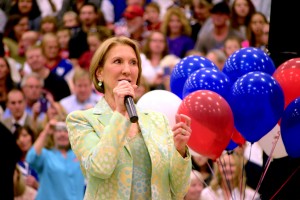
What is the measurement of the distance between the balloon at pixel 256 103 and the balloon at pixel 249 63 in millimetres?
242

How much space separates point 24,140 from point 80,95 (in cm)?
84

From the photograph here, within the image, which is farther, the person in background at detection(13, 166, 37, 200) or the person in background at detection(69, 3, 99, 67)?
the person in background at detection(69, 3, 99, 67)

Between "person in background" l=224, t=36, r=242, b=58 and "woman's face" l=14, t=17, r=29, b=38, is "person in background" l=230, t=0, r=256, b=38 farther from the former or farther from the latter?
"woman's face" l=14, t=17, r=29, b=38

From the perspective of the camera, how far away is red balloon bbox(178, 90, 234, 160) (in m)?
4.89

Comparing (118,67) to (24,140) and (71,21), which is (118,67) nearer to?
(24,140)

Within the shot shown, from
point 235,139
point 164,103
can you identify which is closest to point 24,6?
point 164,103

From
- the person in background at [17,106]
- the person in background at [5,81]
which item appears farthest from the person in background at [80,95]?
the person in background at [5,81]

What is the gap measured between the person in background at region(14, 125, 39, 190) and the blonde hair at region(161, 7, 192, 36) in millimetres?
2338

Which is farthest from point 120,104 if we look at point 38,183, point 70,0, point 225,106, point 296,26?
point 70,0

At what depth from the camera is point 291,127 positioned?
497cm

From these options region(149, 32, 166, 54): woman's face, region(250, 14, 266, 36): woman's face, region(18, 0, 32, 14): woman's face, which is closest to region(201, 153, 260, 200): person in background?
region(250, 14, 266, 36): woman's face

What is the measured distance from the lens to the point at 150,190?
380 cm

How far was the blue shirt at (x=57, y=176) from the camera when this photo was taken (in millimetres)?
7406

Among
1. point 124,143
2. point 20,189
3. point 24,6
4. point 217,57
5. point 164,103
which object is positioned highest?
point 124,143
